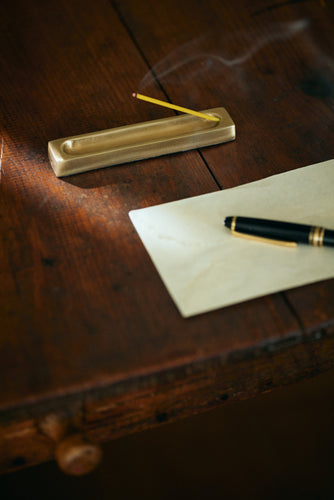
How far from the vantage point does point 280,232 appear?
80 cm

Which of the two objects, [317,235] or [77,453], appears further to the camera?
[317,235]

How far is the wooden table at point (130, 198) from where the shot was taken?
27.0 inches

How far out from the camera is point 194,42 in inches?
46.0

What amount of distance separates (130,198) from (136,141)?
119 mm

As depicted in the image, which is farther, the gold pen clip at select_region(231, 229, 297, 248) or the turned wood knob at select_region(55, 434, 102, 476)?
the gold pen clip at select_region(231, 229, 297, 248)

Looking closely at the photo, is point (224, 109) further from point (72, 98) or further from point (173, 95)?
point (72, 98)

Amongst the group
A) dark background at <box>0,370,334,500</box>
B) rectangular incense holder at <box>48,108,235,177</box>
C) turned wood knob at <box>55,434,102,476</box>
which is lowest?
dark background at <box>0,370,334,500</box>

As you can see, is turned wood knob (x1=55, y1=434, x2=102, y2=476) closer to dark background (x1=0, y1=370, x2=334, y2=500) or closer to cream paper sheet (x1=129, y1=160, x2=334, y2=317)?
cream paper sheet (x1=129, y1=160, x2=334, y2=317)

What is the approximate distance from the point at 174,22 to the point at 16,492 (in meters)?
1.19

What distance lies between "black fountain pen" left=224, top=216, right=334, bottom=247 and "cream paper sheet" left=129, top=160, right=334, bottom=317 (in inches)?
0.4

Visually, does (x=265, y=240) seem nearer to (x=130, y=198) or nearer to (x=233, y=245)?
(x=233, y=245)

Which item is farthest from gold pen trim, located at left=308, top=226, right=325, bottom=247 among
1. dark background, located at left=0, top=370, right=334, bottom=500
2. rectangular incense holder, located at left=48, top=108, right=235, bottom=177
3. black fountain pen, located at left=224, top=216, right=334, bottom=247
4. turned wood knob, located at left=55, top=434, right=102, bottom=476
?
dark background, located at left=0, top=370, right=334, bottom=500

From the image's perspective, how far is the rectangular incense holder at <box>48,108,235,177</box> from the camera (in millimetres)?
895

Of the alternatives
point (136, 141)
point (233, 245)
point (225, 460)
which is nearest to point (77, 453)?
point (233, 245)
